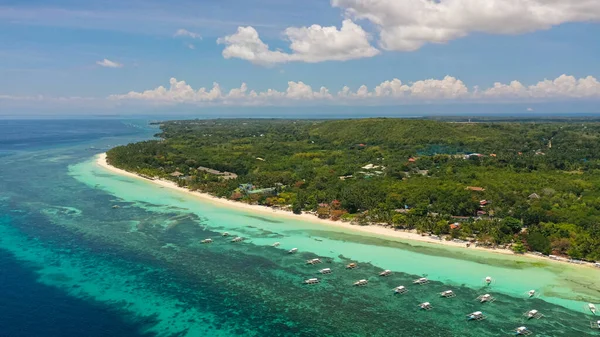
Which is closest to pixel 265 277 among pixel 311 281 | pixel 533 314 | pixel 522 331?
pixel 311 281

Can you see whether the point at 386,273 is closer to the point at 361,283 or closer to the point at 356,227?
the point at 361,283

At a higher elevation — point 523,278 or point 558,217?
point 558,217

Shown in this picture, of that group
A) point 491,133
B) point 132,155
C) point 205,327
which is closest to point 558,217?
point 205,327

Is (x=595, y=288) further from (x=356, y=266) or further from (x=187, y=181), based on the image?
(x=187, y=181)

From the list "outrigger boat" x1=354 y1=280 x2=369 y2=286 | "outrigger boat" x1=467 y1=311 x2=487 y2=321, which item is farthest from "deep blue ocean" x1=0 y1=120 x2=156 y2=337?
"outrigger boat" x1=467 y1=311 x2=487 y2=321

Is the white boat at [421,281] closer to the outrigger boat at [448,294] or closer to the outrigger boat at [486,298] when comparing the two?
the outrigger boat at [448,294]

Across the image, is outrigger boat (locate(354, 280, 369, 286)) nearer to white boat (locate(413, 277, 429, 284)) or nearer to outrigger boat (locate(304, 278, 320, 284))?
outrigger boat (locate(304, 278, 320, 284))

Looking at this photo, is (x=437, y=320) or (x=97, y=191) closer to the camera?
(x=437, y=320)
